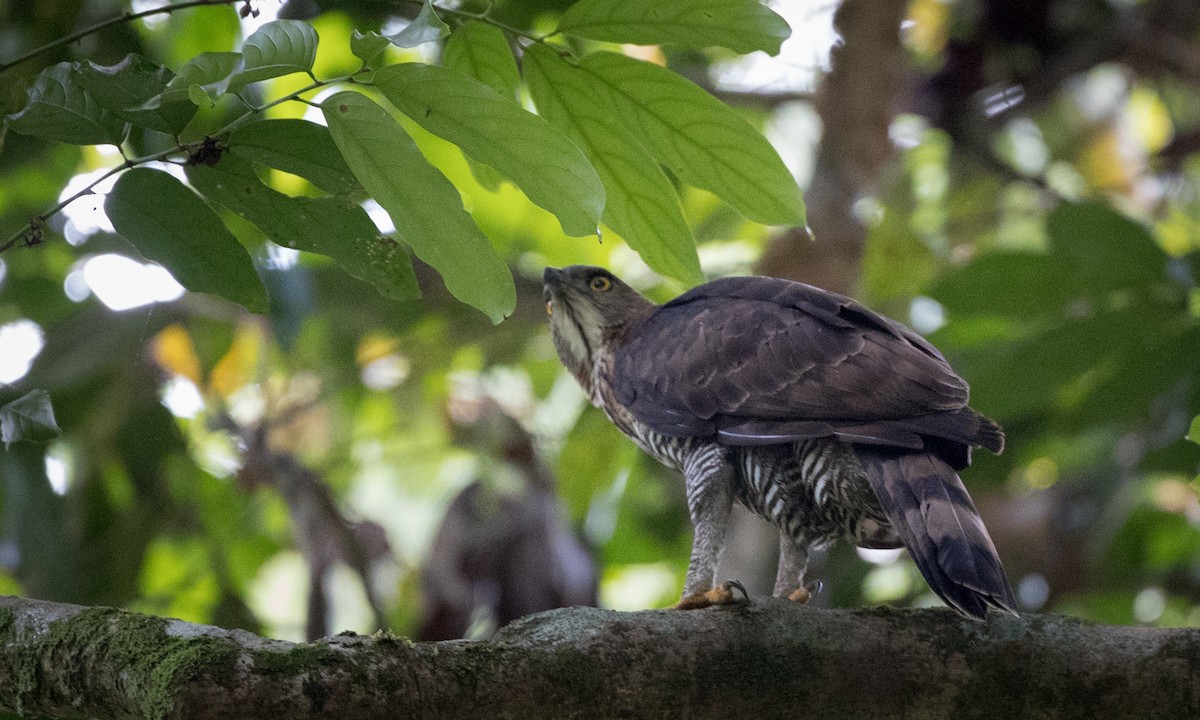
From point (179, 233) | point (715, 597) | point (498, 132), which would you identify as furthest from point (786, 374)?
Result: point (179, 233)

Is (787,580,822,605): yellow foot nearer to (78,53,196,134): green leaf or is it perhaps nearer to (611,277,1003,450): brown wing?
(611,277,1003,450): brown wing

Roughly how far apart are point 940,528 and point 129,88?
1778 millimetres

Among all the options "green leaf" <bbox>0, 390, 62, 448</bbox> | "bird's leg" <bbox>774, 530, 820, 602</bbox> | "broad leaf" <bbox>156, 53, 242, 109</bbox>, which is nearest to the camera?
"broad leaf" <bbox>156, 53, 242, 109</bbox>

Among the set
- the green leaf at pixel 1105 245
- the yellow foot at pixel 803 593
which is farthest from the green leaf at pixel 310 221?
the green leaf at pixel 1105 245

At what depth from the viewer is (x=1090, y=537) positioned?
625cm

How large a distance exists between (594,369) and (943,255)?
2434 mm

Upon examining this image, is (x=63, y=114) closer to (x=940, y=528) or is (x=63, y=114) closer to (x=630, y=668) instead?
(x=630, y=668)

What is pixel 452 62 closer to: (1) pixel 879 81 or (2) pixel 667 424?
(2) pixel 667 424

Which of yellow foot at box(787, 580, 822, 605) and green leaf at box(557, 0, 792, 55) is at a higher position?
green leaf at box(557, 0, 792, 55)

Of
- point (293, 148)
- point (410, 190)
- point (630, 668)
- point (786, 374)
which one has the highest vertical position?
point (293, 148)

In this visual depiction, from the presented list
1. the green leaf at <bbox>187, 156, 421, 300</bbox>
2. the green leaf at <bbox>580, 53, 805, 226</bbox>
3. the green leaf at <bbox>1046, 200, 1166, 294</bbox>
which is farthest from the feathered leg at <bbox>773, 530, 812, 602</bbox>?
the green leaf at <bbox>187, 156, 421, 300</bbox>

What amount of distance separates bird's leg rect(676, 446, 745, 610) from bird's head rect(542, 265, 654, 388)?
2.71 feet

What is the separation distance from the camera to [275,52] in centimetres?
184

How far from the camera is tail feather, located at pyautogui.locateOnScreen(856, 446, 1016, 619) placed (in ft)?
7.78
